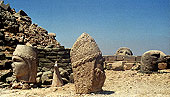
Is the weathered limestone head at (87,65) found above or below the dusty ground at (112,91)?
above

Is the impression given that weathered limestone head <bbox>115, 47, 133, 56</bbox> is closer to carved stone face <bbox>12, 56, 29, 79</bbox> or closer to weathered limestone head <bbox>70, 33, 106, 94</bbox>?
carved stone face <bbox>12, 56, 29, 79</bbox>

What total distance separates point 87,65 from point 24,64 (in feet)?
10.7

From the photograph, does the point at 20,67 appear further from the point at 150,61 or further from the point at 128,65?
the point at 128,65

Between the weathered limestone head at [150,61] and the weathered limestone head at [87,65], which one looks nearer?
the weathered limestone head at [87,65]

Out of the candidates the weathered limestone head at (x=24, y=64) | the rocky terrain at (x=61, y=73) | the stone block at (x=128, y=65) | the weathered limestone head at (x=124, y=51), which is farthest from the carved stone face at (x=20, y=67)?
A: the weathered limestone head at (x=124, y=51)

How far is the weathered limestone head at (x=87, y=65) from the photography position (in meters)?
5.65

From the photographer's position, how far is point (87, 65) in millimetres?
5652

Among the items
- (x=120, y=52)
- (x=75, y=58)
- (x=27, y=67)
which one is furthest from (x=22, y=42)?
(x=120, y=52)

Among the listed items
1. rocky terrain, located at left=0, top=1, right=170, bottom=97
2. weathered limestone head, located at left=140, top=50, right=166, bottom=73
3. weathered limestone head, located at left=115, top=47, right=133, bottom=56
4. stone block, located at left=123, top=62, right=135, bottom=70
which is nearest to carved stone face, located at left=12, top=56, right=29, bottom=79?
rocky terrain, located at left=0, top=1, right=170, bottom=97

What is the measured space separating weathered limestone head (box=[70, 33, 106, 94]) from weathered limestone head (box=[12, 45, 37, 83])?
2679 mm

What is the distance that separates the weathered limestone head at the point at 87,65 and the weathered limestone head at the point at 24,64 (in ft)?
8.79

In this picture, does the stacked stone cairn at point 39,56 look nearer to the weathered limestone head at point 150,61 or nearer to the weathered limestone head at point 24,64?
the weathered limestone head at point 24,64

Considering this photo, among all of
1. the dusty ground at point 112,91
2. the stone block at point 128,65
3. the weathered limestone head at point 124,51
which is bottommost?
the dusty ground at point 112,91

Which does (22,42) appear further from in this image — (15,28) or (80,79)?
(80,79)
